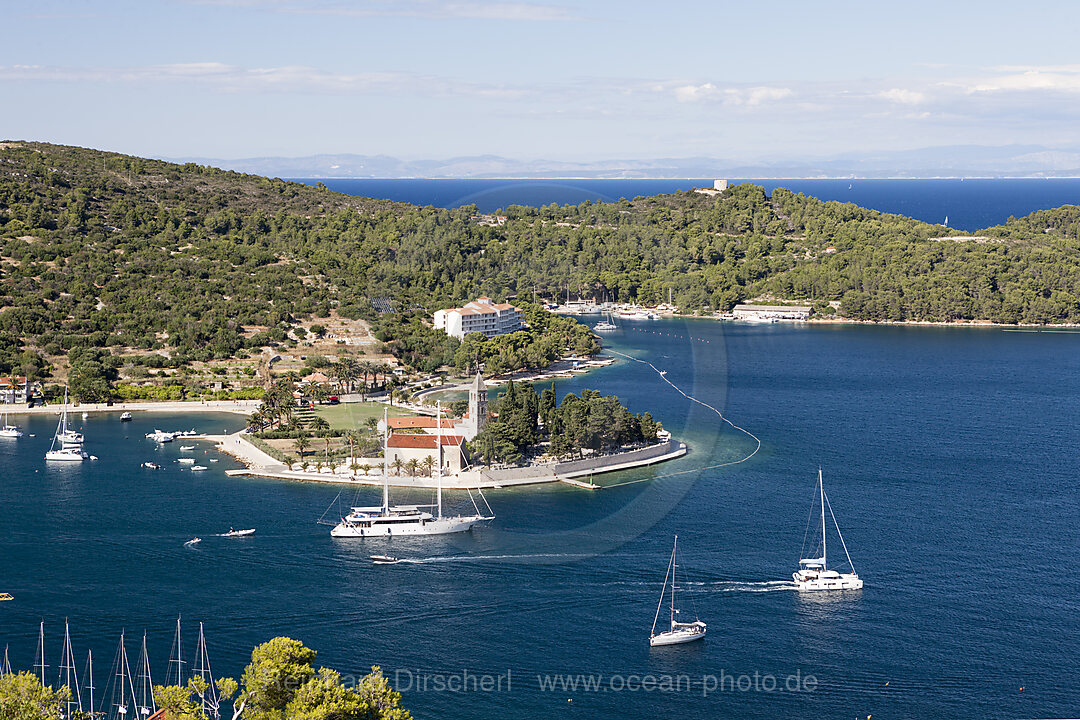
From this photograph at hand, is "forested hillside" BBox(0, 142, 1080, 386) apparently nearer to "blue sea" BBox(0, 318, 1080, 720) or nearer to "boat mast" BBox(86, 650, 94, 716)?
"blue sea" BBox(0, 318, 1080, 720)

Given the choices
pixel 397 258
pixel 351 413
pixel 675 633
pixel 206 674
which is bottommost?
pixel 206 674

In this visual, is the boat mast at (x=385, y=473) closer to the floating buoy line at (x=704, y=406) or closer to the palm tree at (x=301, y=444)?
the palm tree at (x=301, y=444)

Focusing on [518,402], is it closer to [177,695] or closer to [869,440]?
[869,440]

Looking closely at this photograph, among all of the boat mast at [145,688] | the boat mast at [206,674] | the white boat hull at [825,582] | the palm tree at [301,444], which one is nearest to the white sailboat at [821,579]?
the white boat hull at [825,582]

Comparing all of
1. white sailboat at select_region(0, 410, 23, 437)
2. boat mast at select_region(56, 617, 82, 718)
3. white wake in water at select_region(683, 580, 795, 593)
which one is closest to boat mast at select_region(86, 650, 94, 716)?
boat mast at select_region(56, 617, 82, 718)

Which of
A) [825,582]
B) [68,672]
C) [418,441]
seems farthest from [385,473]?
[825,582]

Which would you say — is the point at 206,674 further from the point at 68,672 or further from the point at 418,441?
the point at 418,441
